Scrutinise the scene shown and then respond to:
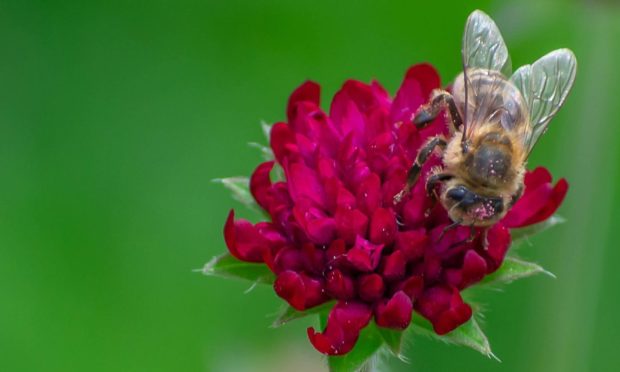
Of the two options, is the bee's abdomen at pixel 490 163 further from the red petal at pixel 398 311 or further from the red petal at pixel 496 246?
the red petal at pixel 398 311

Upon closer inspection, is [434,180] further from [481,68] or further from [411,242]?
[481,68]

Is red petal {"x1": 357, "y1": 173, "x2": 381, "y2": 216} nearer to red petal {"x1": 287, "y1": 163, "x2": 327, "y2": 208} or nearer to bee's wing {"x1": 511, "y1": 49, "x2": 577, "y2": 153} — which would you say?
red petal {"x1": 287, "y1": 163, "x2": 327, "y2": 208}

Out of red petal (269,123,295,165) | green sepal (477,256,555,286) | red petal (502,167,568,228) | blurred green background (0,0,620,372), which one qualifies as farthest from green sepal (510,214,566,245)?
blurred green background (0,0,620,372)

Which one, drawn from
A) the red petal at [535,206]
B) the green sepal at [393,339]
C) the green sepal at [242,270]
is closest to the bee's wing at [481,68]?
the red petal at [535,206]

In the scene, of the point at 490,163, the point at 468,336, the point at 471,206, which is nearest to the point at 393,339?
the point at 468,336

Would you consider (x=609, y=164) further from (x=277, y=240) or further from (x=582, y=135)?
(x=277, y=240)
